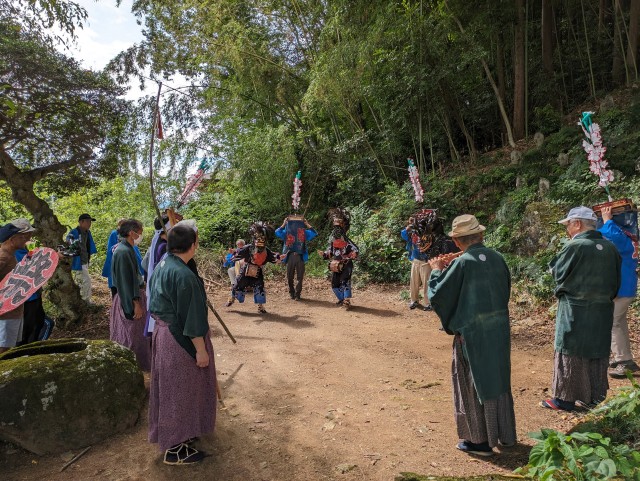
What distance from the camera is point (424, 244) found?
23.9 feet

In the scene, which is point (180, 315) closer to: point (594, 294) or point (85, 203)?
point (594, 294)

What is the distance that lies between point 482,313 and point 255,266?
216 inches

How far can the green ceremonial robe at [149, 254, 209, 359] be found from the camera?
309 cm

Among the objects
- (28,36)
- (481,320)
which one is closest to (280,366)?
(481,320)

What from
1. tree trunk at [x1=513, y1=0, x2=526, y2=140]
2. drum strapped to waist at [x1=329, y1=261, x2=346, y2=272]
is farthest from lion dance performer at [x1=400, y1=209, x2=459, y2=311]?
tree trunk at [x1=513, y1=0, x2=526, y2=140]

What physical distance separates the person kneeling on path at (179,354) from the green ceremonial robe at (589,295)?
9.72ft

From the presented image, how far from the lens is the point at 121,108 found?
7.12 meters

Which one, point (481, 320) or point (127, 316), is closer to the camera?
point (481, 320)

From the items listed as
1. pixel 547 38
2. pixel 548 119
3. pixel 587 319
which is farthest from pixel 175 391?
pixel 547 38

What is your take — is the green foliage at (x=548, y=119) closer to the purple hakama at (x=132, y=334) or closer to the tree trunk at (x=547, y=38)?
the tree trunk at (x=547, y=38)

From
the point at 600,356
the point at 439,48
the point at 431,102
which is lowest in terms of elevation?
the point at 600,356

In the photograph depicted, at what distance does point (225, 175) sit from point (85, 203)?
4.16m

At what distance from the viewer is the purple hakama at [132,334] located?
198 inches

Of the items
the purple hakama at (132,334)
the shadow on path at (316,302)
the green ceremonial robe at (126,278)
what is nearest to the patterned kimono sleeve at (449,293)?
the green ceremonial robe at (126,278)
